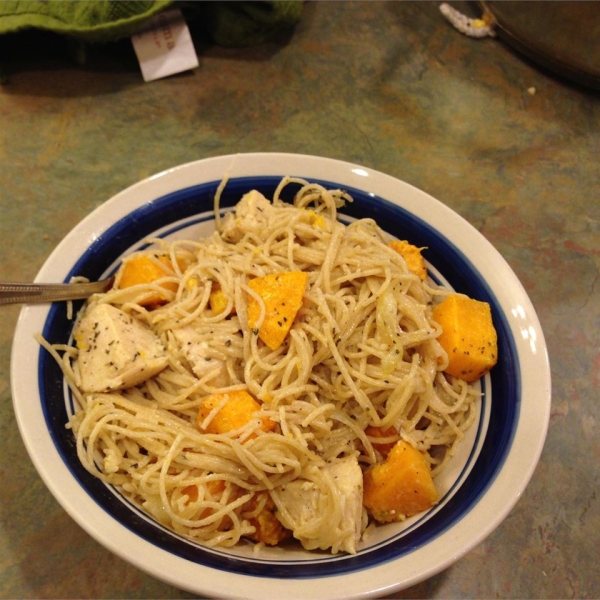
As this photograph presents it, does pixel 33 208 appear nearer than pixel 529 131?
Yes

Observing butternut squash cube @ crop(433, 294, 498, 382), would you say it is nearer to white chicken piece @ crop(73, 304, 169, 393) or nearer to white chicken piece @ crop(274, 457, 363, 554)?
white chicken piece @ crop(274, 457, 363, 554)

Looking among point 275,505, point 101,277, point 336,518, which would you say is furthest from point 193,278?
point 336,518

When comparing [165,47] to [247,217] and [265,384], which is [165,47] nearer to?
[247,217]

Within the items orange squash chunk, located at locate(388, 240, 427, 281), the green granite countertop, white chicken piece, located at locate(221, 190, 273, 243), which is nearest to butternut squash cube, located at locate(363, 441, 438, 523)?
the green granite countertop

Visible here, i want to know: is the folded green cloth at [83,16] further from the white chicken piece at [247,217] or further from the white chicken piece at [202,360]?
the white chicken piece at [202,360]

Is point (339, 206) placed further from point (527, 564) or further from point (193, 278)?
point (527, 564)
